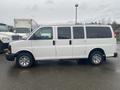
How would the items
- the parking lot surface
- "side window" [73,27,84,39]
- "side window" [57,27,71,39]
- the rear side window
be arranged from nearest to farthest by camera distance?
the parking lot surface < "side window" [57,27,71,39] < "side window" [73,27,84,39] < the rear side window

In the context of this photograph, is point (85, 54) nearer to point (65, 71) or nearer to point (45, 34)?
point (65, 71)

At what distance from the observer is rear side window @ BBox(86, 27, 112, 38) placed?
7970mm

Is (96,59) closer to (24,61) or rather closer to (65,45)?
(65,45)

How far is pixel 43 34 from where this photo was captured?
758cm

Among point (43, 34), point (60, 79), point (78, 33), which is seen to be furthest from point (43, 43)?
point (60, 79)

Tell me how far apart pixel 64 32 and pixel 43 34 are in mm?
1030

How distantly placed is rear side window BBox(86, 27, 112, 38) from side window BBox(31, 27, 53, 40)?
1.88 m

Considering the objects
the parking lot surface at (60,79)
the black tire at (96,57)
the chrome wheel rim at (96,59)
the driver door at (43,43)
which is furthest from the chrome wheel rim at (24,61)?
the chrome wheel rim at (96,59)

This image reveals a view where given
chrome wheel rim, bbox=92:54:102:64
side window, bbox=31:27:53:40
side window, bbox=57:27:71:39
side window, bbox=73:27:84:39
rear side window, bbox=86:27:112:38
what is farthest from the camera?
chrome wheel rim, bbox=92:54:102:64

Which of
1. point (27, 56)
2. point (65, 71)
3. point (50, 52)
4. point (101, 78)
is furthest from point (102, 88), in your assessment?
point (27, 56)

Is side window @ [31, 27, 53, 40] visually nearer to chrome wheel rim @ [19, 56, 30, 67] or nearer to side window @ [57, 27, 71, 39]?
side window @ [57, 27, 71, 39]

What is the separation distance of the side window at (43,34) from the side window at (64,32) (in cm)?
44

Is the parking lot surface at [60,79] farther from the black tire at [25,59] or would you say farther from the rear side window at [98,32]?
the rear side window at [98,32]

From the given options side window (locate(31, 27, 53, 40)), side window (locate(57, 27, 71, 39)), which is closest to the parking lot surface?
side window (locate(31, 27, 53, 40))
